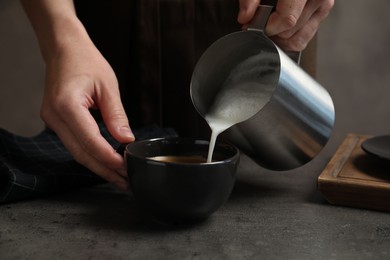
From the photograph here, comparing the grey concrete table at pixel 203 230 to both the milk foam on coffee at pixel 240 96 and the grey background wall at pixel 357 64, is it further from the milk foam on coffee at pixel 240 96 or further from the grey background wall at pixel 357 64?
the grey background wall at pixel 357 64

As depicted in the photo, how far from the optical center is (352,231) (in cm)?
68

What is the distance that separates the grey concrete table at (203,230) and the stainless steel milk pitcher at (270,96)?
0.08 metres

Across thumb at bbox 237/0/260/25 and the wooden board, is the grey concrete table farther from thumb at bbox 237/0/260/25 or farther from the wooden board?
thumb at bbox 237/0/260/25

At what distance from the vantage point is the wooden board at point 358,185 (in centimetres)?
75

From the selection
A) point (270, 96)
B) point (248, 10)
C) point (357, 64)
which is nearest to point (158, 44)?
point (248, 10)

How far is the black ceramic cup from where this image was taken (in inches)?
24.5

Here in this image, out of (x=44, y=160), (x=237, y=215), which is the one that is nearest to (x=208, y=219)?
(x=237, y=215)

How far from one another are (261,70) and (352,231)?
0.82 ft

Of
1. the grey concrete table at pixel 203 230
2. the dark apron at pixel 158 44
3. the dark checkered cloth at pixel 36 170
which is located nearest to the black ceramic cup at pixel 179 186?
the grey concrete table at pixel 203 230

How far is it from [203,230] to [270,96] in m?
0.19

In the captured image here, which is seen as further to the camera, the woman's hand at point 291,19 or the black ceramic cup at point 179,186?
the woman's hand at point 291,19

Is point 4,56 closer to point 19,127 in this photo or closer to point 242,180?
point 19,127

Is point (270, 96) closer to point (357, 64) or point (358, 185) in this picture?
point (358, 185)

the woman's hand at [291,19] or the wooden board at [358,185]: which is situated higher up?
the woman's hand at [291,19]
